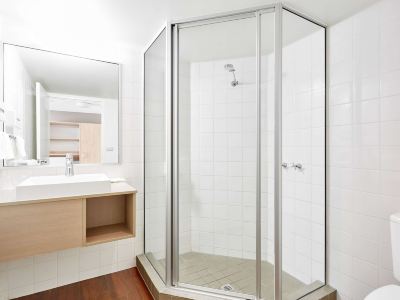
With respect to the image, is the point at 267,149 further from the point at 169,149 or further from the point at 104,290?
the point at 104,290

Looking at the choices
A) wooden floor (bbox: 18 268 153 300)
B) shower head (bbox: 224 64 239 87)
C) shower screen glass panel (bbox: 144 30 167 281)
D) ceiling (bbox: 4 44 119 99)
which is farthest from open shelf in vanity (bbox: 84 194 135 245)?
shower head (bbox: 224 64 239 87)

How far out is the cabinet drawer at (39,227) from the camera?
1365 mm

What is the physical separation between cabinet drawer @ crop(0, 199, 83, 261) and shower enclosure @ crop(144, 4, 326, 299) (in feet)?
1.99

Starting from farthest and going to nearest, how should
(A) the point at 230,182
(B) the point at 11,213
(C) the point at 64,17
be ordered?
1. (A) the point at 230,182
2. (C) the point at 64,17
3. (B) the point at 11,213

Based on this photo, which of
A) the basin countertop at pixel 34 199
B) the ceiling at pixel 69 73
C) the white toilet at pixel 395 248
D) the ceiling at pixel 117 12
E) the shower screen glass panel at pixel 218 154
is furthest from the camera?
the ceiling at pixel 69 73

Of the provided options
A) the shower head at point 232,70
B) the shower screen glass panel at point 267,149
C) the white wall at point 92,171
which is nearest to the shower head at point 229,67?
the shower head at point 232,70

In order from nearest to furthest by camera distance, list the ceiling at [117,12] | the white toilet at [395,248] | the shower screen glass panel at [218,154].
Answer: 1. the white toilet at [395,248]
2. the ceiling at [117,12]
3. the shower screen glass panel at [218,154]

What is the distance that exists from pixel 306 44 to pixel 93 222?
85.0 inches

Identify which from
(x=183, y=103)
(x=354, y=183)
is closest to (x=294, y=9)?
(x=183, y=103)

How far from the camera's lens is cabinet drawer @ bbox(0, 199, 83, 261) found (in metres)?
1.37

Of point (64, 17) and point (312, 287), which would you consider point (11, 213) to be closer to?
point (64, 17)

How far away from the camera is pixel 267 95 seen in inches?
61.4

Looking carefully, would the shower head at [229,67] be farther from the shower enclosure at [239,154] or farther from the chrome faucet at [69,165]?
the chrome faucet at [69,165]

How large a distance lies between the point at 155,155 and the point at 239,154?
683 mm
